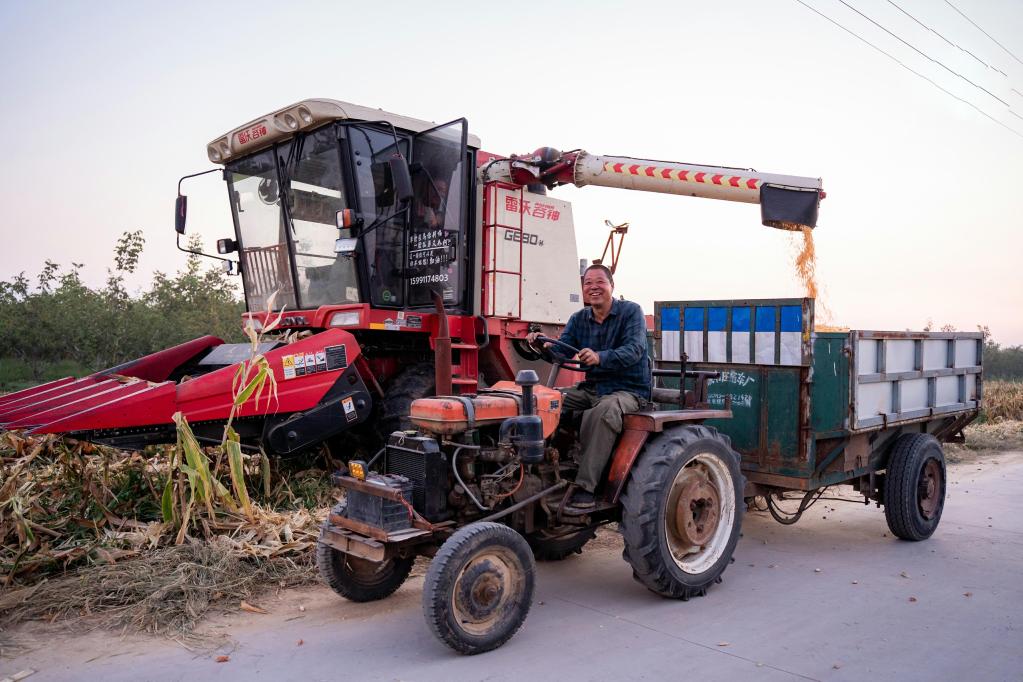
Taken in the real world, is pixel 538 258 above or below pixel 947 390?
above

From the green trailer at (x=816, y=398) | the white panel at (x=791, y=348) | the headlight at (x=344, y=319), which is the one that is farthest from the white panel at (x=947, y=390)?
the headlight at (x=344, y=319)

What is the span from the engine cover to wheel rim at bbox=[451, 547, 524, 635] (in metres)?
0.76

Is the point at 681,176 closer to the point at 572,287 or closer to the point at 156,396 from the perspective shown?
the point at 572,287

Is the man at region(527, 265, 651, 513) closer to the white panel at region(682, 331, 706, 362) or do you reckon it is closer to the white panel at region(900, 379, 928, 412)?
the white panel at region(682, 331, 706, 362)

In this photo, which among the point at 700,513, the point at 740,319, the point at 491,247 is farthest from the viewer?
the point at 491,247

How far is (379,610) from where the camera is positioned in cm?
472

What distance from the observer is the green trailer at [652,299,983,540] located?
A: 233 inches

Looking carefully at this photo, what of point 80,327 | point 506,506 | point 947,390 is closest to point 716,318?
point 947,390

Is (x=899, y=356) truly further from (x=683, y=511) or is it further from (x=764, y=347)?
(x=683, y=511)

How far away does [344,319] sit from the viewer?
7156mm

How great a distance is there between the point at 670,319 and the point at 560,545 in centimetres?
233

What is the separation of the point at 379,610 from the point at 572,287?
492 centimetres

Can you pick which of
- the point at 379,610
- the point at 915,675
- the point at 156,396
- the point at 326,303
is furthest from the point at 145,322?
the point at 915,675

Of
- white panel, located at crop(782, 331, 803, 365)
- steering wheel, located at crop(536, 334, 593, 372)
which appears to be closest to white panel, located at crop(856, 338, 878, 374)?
white panel, located at crop(782, 331, 803, 365)
